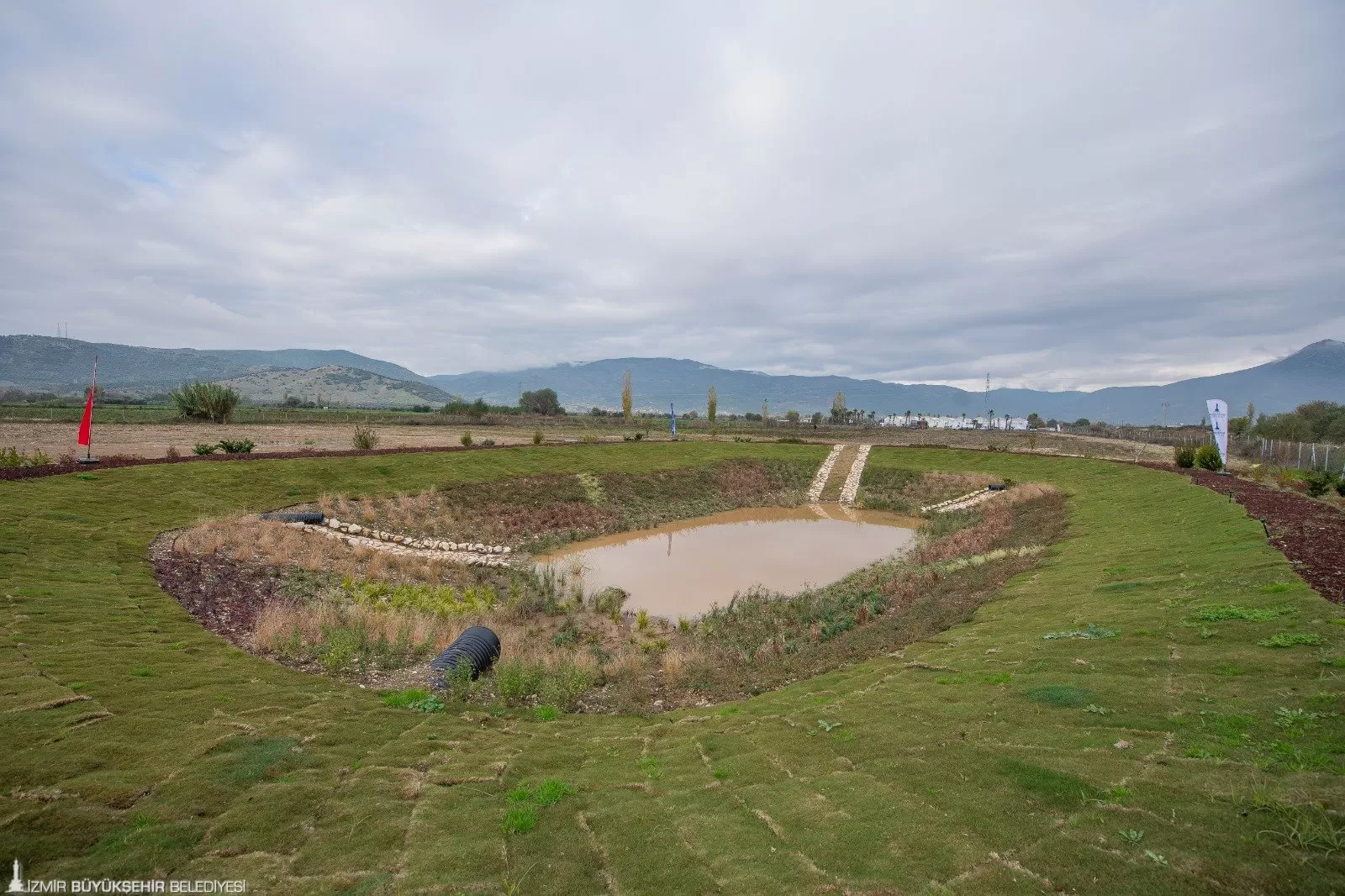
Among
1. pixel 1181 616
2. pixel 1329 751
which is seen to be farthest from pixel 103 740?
pixel 1181 616

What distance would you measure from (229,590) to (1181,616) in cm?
2044

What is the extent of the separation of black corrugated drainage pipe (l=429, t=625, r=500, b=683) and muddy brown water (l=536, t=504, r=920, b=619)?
6.64 meters

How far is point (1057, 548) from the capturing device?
19.4m

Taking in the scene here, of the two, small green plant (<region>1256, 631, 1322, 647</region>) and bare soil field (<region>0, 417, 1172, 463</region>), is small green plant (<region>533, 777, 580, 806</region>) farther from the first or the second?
bare soil field (<region>0, 417, 1172, 463</region>)

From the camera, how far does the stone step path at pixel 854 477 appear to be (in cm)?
4189

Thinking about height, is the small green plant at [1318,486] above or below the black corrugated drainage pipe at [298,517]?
above

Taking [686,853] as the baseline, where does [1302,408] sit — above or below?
above

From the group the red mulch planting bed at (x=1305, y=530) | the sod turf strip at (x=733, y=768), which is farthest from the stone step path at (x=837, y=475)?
the sod turf strip at (x=733, y=768)

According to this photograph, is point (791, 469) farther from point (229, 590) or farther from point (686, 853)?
point (686, 853)

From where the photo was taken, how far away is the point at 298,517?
22.0 metres

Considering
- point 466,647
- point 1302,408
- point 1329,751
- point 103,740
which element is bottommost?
point 466,647

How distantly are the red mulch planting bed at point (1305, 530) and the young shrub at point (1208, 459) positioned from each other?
11.5 meters

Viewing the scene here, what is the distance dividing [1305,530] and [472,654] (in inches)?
783

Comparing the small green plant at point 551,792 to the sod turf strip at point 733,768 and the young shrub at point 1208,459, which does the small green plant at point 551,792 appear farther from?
the young shrub at point 1208,459
